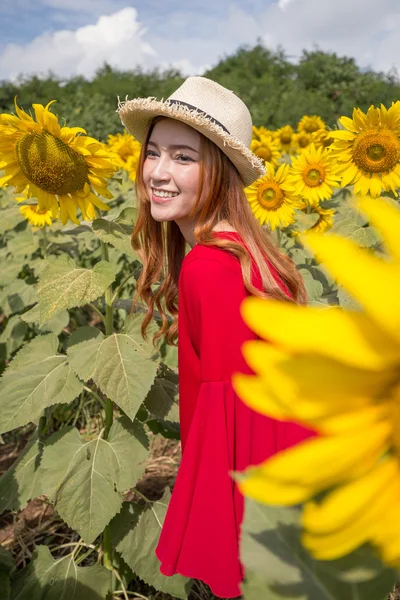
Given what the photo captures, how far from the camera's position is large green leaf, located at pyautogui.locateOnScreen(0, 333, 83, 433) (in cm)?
158

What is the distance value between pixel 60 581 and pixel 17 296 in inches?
68.4

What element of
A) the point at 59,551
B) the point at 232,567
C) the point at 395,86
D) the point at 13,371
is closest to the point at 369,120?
the point at 13,371

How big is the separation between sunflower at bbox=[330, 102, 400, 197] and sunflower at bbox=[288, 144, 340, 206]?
55 centimetres

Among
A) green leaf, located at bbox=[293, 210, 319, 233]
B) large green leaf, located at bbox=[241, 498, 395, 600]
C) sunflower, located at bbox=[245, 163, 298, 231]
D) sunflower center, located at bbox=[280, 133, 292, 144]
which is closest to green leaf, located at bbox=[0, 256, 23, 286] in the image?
sunflower, located at bbox=[245, 163, 298, 231]

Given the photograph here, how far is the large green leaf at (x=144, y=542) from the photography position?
1.65 m

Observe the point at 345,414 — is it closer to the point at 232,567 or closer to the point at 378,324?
the point at 378,324

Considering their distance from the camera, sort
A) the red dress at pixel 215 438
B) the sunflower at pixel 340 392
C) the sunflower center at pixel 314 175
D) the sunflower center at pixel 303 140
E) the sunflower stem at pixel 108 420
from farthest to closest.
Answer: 1. the sunflower center at pixel 303 140
2. the sunflower center at pixel 314 175
3. the sunflower stem at pixel 108 420
4. the red dress at pixel 215 438
5. the sunflower at pixel 340 392

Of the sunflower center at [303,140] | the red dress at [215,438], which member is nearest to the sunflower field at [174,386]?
the red dress at [215,438]

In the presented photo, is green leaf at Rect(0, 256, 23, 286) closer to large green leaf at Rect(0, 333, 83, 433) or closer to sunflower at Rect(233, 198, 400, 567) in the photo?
large green leaf at Rect(0, 333, 83, 433)

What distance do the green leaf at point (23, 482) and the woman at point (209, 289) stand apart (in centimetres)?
50

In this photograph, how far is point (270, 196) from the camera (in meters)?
2.84

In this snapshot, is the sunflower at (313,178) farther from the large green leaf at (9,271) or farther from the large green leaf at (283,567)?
A: the large green leaf at (283,567)

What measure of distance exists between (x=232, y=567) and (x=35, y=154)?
108 cm

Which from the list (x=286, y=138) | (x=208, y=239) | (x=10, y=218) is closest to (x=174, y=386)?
(x=208, y=239)
